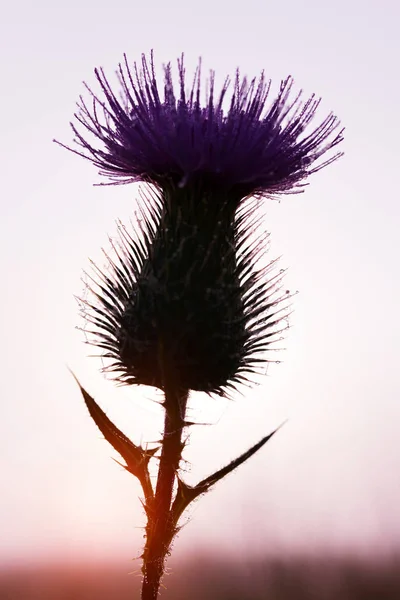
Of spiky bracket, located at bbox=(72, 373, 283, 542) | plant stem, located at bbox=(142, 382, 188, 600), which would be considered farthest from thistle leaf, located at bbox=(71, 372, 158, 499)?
plant stem, located at bbox=(142, 382, 188, 600)

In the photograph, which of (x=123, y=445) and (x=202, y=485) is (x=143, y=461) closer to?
(x=123, y=445)

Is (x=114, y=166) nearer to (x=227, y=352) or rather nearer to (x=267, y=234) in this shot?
(x=267, y=234)

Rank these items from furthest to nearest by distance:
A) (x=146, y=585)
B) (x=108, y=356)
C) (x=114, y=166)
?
(x=114, y=166) → (x=108, y=356) → (x=146, y=585)

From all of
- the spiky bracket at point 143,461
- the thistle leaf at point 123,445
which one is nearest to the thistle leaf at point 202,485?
the spiky bracket at point 143,461

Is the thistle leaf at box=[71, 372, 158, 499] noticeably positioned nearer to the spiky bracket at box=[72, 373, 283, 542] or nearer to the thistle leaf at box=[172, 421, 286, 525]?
the spiky bracket at box=[72, 373, 283, 542]

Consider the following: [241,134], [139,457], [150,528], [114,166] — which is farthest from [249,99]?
[150,528]

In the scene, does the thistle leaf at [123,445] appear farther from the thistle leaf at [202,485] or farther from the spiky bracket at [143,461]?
the thistle leaf at [202,485]
